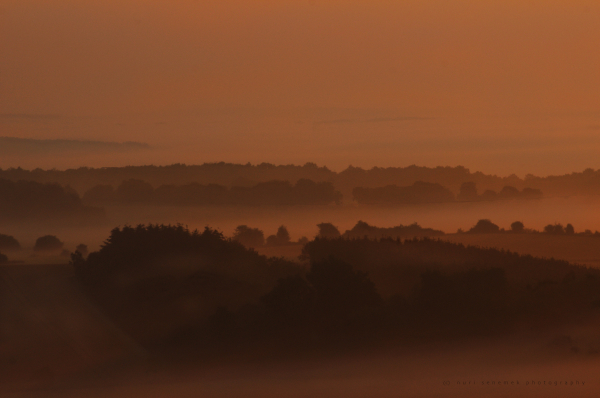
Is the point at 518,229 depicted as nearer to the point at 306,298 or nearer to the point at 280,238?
the point at 280,238

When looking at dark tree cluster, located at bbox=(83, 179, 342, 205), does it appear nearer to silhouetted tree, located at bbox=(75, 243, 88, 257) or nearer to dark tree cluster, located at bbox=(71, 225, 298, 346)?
silhouetted tree, located at bbox=(75, 243, 88, 257)

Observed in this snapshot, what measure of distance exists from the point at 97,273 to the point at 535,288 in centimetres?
1791

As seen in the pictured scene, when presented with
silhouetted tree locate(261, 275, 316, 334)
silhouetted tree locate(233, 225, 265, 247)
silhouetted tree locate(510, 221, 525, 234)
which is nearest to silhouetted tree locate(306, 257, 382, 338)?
silhouetted tree locate(261, 275, 316, 334)

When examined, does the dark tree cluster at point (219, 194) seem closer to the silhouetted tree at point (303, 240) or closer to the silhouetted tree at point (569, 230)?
the silhouetted tree at point (303, 240)

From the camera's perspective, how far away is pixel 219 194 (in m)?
43.0

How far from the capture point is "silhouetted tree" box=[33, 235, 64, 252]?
36.4 meters

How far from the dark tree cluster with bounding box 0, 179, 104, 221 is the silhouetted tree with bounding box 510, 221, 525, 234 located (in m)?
24.8

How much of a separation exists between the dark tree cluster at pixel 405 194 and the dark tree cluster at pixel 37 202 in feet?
55.3

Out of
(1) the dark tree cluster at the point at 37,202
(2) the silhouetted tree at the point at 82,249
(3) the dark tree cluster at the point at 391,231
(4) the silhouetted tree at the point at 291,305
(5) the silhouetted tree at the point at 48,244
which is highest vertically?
(1) the dark tree cluster at the point at 37,202

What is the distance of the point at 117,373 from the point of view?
18125 mm

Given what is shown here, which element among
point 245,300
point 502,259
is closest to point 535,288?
point 502,259

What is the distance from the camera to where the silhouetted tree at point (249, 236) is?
3459cm

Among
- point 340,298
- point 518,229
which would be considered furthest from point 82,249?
point 518,229

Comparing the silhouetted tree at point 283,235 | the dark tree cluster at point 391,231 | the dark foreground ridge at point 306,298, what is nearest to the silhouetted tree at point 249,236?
the silhouetted tree at point 283,235
